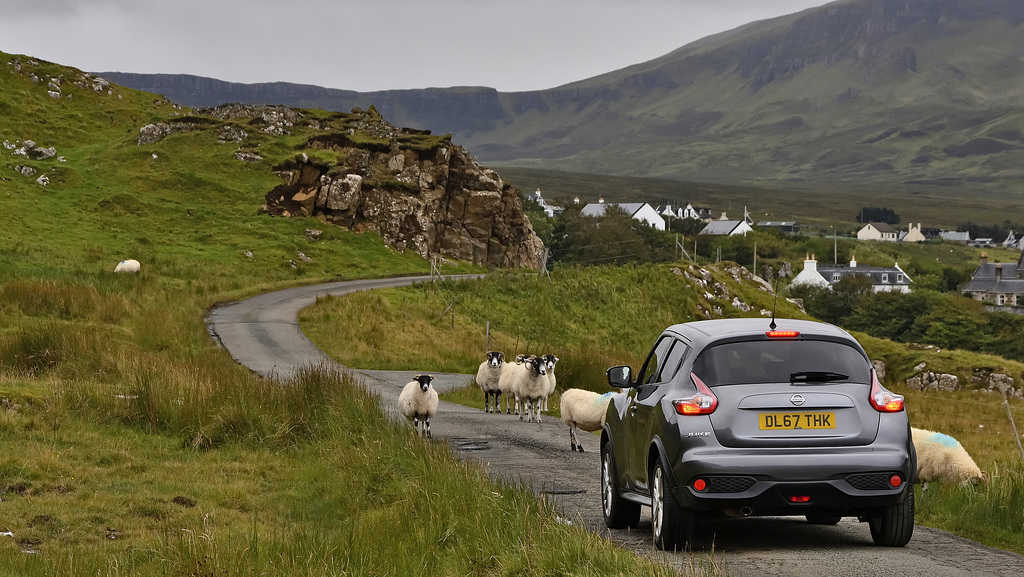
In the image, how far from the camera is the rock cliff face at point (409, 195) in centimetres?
8231

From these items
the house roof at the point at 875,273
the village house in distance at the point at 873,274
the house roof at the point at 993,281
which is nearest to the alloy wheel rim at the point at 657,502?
the village house in distance at the point at 873,274

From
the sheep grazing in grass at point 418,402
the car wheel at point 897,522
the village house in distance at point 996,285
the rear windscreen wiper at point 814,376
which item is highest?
the rear windscreen wiper at point 814,376

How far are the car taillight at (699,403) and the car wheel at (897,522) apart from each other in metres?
2.05

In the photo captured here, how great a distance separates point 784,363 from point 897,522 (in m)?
1.91

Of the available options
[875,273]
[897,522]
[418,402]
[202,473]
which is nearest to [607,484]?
[897,522]

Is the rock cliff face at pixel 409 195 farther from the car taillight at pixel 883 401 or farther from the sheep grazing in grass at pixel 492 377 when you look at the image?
the car taillight at pixel 883 401

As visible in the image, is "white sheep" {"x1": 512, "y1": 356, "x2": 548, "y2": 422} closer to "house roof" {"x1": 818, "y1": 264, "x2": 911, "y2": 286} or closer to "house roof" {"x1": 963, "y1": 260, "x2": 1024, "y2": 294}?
"house roof" {"x1": 818, "y1": 264, "x2": 911, "y2": 286}

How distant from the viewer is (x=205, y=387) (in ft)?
64.0

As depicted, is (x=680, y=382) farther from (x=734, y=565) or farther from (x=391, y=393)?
(x=391, y=393)

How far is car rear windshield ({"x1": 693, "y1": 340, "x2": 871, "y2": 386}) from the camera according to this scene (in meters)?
9.96

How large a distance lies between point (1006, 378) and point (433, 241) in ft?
151

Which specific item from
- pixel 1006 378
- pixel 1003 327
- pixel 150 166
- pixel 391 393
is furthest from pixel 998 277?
pixel 391 393

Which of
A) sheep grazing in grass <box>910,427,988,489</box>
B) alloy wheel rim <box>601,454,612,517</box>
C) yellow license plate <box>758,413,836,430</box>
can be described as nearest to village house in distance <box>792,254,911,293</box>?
sheep grazing in grass <box>910,427,988,489</box>

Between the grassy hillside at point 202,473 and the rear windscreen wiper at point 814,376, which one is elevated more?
the rear windscreen wiper at point 814,376
